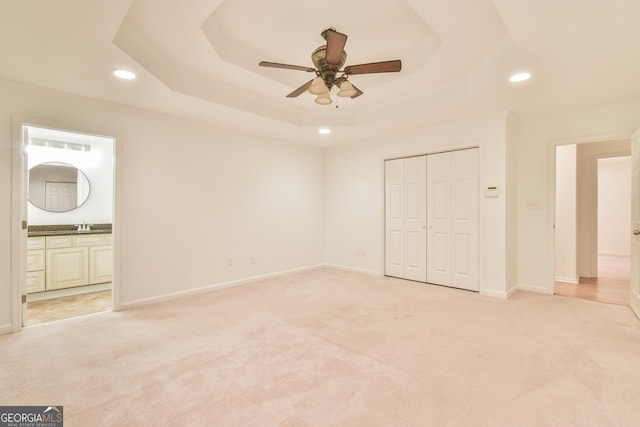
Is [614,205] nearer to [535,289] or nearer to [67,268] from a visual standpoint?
[535,289]

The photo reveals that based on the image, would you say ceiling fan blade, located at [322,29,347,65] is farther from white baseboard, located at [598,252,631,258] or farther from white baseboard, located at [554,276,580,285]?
white baseboard, located at [598,252,631,258]

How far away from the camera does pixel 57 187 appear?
4.66 m

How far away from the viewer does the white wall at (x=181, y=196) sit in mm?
3057

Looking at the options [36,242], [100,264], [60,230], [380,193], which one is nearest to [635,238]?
[380,193]

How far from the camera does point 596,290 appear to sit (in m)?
4.27

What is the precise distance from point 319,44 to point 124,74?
1.85 metres

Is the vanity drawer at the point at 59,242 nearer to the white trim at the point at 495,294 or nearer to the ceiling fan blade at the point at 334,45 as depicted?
the ceiling fan blade at the point at 334,45

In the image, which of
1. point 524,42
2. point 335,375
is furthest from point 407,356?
point 524,42

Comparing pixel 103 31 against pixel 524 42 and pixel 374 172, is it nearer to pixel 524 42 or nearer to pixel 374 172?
pixel 524 42

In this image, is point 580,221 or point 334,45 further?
point 580,221

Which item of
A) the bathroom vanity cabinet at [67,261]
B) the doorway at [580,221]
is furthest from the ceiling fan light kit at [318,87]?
the doorway at [580,221]

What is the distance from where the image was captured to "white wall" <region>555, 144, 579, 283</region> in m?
4.81

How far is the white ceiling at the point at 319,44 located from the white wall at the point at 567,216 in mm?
1666

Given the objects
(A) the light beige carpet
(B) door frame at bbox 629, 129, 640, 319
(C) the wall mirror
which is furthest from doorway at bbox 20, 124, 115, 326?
(B) door frame at bbox 629, 129, 640, 319
